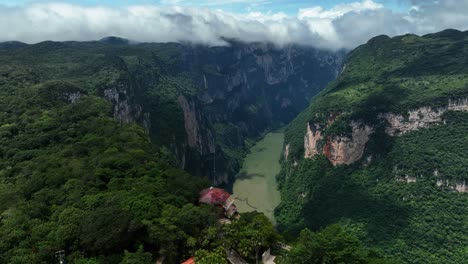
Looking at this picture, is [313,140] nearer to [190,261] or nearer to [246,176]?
[246,176]

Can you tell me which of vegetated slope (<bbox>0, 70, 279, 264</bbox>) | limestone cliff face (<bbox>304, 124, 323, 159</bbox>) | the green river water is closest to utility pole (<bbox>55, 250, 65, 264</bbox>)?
vegetated slope (<bbox>0, 70, 279, 264</bbox>)

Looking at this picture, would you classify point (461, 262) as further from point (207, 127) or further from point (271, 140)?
point (271, 140)

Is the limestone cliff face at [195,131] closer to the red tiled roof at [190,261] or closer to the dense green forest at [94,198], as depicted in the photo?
the dense green forest at [94,198]

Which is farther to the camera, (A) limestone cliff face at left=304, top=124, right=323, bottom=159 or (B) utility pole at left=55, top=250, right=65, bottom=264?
(A) limestone cliff face at left=304, top=124, right=323, bottom=159

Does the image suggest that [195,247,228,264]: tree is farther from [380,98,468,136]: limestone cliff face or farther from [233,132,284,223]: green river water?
[380,98,468,136]: limestone cliff face

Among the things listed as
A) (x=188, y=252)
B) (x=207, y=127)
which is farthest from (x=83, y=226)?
(x=207, y=127)

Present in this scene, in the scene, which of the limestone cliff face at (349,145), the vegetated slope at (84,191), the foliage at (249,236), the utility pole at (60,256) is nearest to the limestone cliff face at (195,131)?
the limestone cliff face at (349,145)
